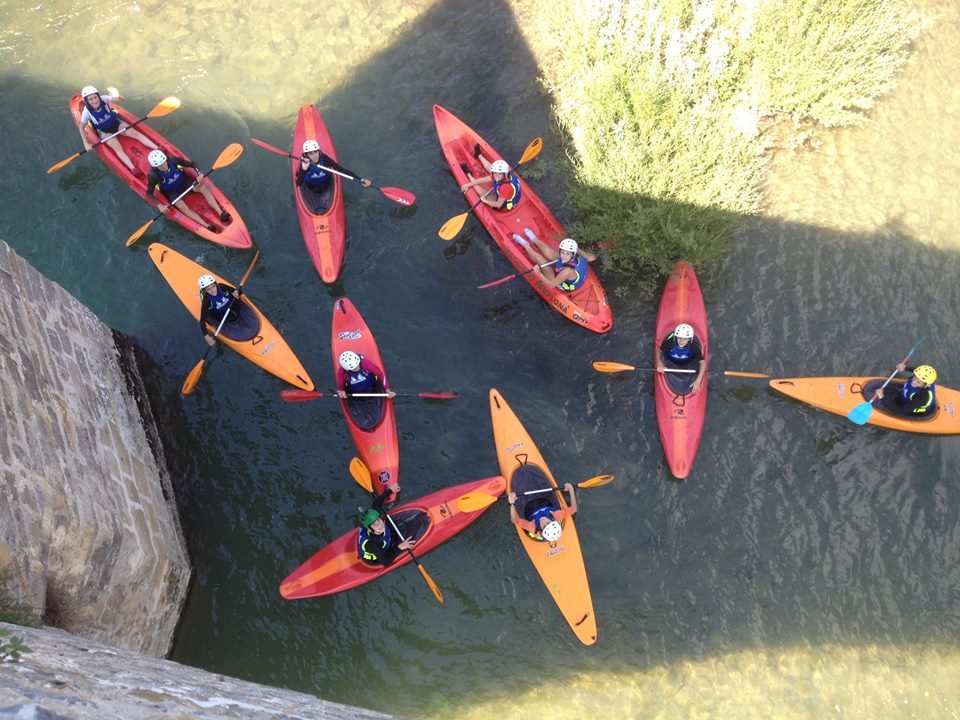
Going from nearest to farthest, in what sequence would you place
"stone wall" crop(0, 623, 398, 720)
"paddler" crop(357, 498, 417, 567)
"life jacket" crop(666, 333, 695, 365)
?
"stone wall" crop(0, 623, 398, 720), "paddler" crop(357, 498, 417, 567), "life jacket" crop(666, 333, 695, 365)

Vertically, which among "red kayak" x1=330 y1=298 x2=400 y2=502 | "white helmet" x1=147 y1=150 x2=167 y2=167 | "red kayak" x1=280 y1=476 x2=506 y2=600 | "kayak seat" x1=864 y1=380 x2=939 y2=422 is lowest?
"kayak seat" x1=864 y1=380 x2=939 y2=422

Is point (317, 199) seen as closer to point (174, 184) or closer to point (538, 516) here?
point (174, 184)

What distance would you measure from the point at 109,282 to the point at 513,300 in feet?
14.1

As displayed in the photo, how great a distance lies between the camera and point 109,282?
790 centimetres

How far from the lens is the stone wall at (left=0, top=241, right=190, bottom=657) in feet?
15.4

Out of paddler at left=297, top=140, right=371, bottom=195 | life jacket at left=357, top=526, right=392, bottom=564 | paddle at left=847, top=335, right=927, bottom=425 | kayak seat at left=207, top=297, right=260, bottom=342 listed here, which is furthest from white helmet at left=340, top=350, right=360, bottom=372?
paddle at left=847, top=335, right=927, bottom=425

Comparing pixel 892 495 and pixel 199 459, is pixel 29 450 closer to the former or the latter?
pixel 199 459

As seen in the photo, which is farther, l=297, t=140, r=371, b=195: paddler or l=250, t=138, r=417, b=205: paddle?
l=250, t=138, r=417, b=205: paddle

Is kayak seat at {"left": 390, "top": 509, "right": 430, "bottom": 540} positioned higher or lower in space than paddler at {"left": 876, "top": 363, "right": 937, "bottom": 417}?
higher

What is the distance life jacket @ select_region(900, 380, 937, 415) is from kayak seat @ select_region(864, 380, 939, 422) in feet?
0.17

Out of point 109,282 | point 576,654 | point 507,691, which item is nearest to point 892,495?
point 576,654

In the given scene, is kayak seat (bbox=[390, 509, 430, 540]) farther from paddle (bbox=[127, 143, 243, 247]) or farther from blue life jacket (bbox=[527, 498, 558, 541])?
paddle (bbox=[127, 143, 243, 247])

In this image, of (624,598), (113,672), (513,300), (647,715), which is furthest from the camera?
(513,300)

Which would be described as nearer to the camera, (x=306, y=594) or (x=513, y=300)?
(x=306, y=594)
